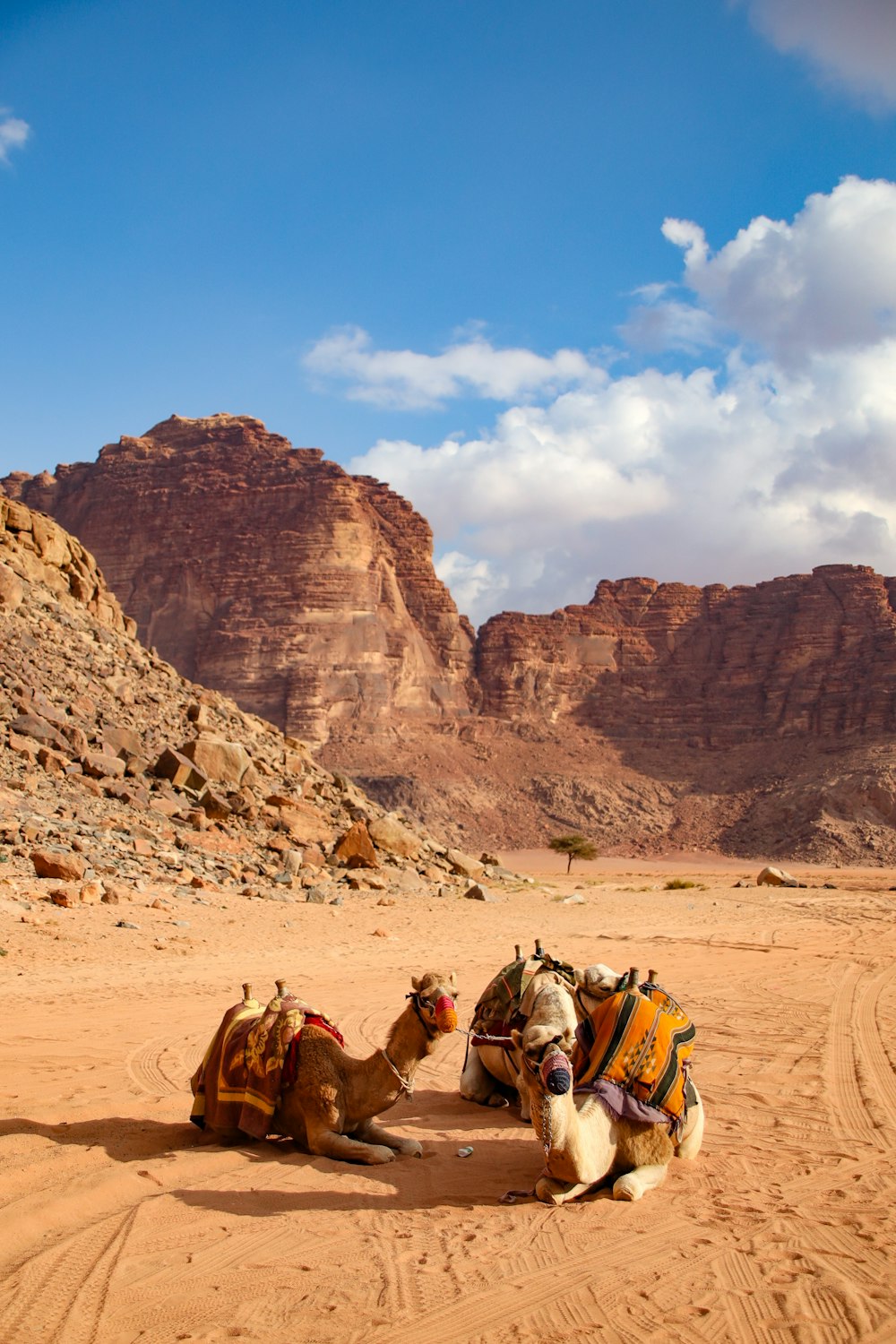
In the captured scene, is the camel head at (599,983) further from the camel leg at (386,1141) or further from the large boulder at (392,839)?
the large boulder at (392,839)

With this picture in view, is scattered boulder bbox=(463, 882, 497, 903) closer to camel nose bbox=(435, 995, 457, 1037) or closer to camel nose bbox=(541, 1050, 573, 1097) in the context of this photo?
camel nose bbox=(435, 995, 457, 1037)

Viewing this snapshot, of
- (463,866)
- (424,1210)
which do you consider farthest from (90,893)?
(463,866)

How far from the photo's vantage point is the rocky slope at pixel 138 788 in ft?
57.9

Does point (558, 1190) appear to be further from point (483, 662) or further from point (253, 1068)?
point (483, 662)

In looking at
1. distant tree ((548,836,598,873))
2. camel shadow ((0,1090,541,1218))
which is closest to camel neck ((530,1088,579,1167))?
camel shadow ((0,1090,541,1218))

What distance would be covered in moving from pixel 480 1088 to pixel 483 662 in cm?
9503

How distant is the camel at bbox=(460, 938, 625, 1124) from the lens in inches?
276

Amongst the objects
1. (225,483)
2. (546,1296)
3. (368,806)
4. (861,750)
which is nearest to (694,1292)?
(546,1296)

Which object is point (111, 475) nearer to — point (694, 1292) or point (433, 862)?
point (433, 862)

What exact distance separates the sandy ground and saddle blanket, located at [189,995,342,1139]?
0.24m

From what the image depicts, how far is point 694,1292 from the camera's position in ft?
14.5

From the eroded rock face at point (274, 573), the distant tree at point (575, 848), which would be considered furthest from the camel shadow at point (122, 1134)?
the eroded rock face at point (274, 573)

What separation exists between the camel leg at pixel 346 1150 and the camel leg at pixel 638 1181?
1360 millimetres

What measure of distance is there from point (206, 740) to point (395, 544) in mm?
82798
